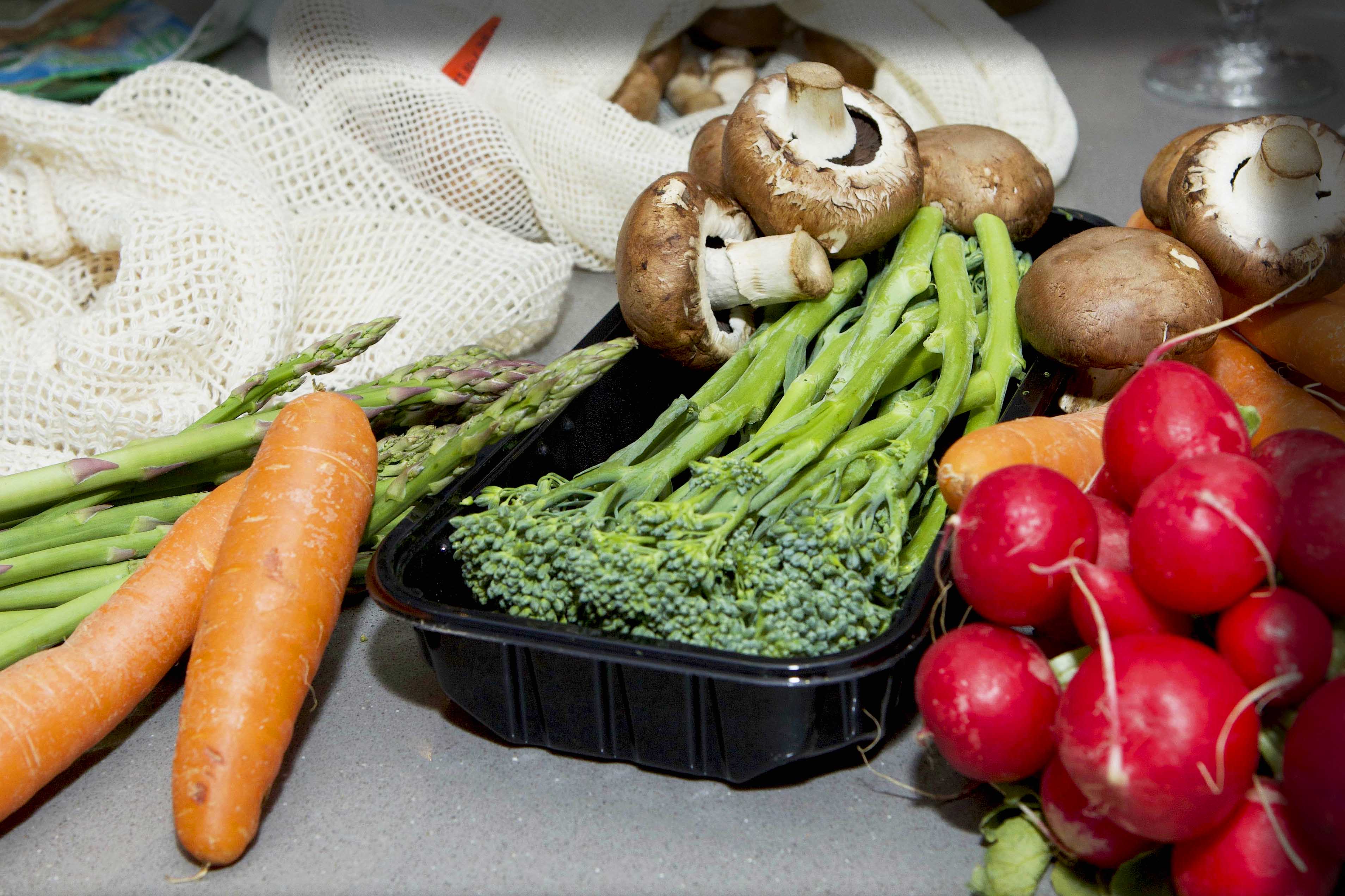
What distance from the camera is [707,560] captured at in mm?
961

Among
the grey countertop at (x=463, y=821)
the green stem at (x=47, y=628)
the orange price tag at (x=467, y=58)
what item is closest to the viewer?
the grey countertop at (x=463, y=821)

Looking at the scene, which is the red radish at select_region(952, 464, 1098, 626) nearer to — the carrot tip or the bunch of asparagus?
the bunch of asparagus

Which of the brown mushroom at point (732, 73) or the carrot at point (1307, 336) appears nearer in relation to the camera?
the carrot at point (1307, 336)

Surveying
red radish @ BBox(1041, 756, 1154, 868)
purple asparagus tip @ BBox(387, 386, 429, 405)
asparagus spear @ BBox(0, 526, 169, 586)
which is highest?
purple asparagus tip @ BBox(387, 386, 429, 405)

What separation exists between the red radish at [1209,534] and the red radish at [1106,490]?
15 cm

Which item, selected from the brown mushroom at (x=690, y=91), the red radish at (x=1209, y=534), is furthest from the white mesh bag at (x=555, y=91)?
the red radish at (x=1209, y=534)

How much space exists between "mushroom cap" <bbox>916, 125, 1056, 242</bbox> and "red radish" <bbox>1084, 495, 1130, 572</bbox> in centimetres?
64

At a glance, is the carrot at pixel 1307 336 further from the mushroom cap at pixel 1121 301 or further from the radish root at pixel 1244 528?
the radish root at pixel 1244 528

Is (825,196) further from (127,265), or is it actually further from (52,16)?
(52,16)

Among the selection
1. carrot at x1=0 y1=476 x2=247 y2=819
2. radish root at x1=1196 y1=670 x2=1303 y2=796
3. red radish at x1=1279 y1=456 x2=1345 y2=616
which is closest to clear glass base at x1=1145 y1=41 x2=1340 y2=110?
red radish at x1=1279 y1=456 x2=1345 y2=616

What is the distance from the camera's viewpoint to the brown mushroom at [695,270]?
130cm

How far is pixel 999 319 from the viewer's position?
134 cm

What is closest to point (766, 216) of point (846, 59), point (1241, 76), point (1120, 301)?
point (1120, 301)

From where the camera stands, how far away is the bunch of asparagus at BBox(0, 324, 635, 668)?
3.89ft
